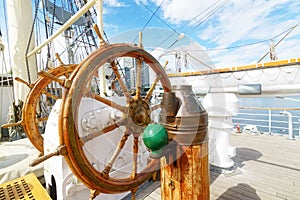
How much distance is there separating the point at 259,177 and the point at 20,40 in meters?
4.19

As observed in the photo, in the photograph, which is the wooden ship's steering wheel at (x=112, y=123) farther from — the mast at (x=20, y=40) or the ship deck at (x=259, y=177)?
the mast at (x=20, y=40)

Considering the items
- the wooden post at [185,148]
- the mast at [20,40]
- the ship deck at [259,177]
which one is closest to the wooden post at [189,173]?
the wooden post at [185,148]

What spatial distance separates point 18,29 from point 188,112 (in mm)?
3630

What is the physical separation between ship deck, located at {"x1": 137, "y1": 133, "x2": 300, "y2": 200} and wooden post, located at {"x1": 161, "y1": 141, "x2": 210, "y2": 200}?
71 centimetres

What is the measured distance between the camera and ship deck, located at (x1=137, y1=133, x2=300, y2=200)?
1502 millimetres

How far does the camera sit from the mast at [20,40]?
3.01 meters

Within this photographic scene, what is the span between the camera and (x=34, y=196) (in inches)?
46.1

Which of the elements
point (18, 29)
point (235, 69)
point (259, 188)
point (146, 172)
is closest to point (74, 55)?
point (18, 29)

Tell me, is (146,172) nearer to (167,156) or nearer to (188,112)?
(167,156)

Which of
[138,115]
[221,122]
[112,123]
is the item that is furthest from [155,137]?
[221,122]

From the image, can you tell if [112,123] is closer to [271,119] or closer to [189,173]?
[189,173]

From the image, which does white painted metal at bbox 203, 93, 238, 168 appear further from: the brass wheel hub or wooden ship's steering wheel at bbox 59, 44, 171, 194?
the brass wheel hub

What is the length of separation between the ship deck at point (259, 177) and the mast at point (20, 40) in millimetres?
2899

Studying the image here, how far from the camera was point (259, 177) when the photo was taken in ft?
5.82
